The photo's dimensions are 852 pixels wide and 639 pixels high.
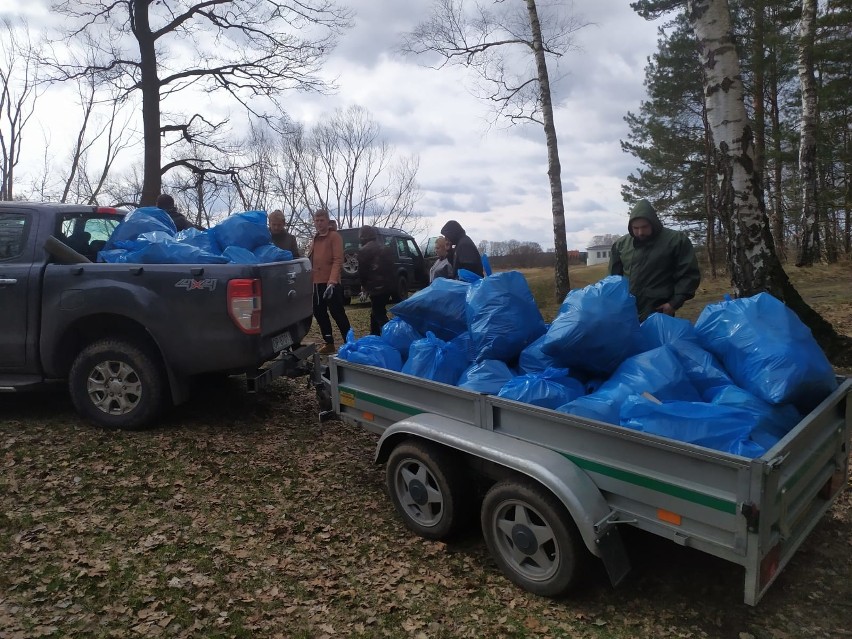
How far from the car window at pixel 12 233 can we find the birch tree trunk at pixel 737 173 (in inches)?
254

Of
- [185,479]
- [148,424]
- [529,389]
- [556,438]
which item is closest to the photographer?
[556,438]

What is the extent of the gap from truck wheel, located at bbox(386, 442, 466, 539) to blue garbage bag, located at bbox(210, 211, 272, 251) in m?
2.65

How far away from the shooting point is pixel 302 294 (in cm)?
557

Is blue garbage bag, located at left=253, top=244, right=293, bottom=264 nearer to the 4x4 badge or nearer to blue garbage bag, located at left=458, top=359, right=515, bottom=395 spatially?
the 4x4 badge

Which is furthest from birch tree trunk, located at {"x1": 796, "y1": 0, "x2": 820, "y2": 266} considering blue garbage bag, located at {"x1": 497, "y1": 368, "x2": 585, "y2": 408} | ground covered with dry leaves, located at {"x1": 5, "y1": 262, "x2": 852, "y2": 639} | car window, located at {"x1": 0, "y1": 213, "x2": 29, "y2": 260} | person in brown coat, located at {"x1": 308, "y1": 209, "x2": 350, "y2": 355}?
car window, located at {"x1": 0, "y1": 213, "x2": 29, "y2": 260}

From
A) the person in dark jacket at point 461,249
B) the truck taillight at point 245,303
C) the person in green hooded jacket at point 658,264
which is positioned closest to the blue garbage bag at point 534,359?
the person in green hooded jacket at point 658,264

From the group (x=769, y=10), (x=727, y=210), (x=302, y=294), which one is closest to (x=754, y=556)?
(x=302, y=294)

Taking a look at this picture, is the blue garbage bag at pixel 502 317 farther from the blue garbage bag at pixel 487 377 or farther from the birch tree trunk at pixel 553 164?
the birch tree trunk at pixel 553 164

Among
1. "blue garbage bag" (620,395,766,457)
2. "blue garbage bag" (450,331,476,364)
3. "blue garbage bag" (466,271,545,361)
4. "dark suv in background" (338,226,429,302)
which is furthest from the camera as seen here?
"dark suv in background" (338,226,429,302)

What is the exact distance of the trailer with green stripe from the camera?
223 cm

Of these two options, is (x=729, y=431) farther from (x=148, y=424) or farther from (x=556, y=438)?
A: (x=148, y=424)

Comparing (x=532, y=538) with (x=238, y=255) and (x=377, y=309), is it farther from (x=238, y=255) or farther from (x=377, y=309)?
(x=377, y=309)

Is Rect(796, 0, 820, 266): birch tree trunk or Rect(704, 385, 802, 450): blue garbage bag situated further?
Rect(796, 0, 820, 266): birch tree trunk

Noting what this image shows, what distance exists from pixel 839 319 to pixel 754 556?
774 cm
